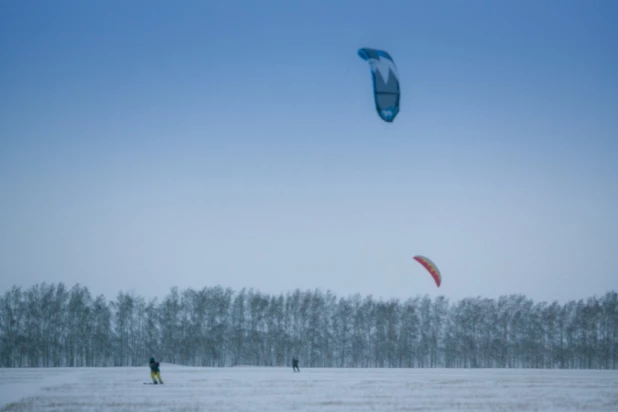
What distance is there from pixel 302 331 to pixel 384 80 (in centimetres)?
7515

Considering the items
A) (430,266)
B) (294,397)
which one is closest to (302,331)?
(430,266)

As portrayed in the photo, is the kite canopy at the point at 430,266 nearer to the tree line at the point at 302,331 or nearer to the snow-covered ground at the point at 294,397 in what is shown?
the snow-covered ground at the point at 294,397

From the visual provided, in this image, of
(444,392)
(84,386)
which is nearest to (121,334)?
(84,386)

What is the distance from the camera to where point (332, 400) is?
977 inches

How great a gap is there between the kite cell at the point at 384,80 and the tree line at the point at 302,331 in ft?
221

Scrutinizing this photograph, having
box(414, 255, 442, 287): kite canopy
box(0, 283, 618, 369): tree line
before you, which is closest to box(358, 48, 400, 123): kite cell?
box(414, 255, 442, 287): kite canopy

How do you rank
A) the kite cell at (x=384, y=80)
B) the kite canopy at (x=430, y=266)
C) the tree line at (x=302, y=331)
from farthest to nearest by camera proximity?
the tree line at (x=302, y=331) → the kite canopy at (x=430, y=266) → the kite cell at (x=384, y=80)

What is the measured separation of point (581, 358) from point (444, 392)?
78824mm

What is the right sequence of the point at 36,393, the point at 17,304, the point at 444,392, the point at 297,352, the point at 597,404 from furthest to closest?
the point at 297,352 < the point at 17,304 < the point at 444,392 < the point at 36,393 < the point at 597,404

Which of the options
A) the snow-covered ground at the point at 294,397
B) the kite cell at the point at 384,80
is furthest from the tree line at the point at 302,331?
the kite cell at the point at 384,80

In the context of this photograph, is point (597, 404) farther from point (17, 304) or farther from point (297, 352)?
point (17, 304)

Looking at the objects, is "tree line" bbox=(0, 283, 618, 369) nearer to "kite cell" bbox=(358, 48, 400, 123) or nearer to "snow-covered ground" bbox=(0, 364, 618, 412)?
"snow-covered ground" bbox=(0, 364, 618, 412)

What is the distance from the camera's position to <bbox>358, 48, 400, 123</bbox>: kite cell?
25625mm

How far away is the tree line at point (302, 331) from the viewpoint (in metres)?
86.0
